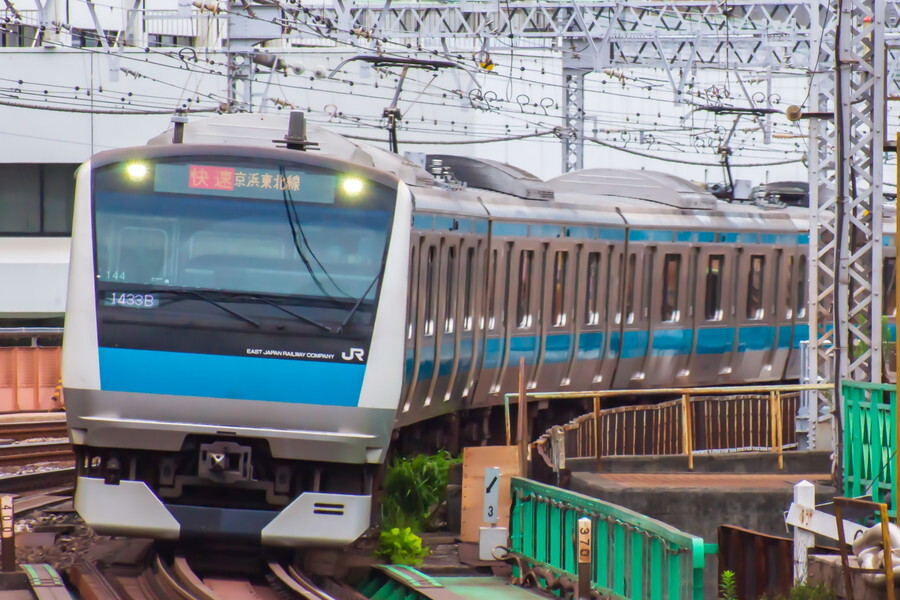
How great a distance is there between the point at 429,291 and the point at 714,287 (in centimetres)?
770

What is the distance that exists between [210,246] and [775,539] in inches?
167

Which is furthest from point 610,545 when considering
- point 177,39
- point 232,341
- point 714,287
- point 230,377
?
point 177,39

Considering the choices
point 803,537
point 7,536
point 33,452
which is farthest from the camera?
point 33,452

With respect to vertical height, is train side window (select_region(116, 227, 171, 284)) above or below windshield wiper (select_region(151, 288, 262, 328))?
above

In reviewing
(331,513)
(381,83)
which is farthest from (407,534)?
(381,83)

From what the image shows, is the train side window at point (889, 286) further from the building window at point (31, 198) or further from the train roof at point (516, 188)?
the building window at point (31, 198)

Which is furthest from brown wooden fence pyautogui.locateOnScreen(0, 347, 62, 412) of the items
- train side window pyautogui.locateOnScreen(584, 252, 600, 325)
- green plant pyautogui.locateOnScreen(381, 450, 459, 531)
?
green plant pyautogui.locateOnScreen(381, 450, 459, 531)

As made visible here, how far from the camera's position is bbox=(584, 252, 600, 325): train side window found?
57.4ft

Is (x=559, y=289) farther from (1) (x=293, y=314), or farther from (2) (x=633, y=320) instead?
(1) (x=293, y=314)

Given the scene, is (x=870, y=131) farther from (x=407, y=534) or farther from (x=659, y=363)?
(x=659, y=363)

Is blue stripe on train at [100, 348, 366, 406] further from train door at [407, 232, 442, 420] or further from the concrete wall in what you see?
the concrete wall

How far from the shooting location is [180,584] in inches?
415

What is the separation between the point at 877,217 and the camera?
43.7 ft

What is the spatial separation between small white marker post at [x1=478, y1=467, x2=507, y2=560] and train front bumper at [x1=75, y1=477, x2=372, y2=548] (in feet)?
4.87
